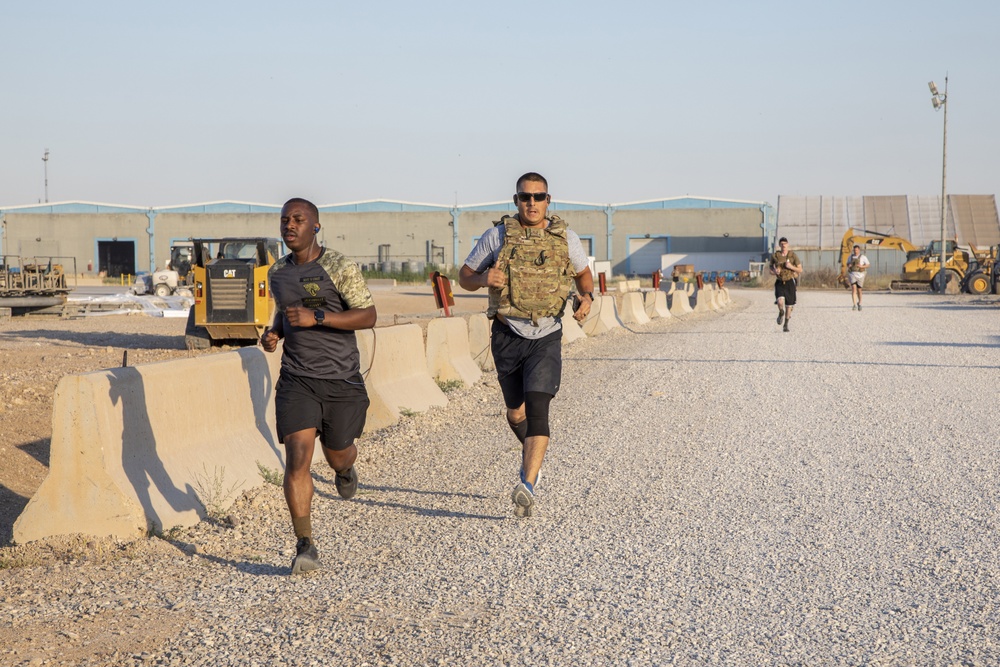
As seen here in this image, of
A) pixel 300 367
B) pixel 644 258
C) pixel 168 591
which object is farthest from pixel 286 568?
pixel 644 258

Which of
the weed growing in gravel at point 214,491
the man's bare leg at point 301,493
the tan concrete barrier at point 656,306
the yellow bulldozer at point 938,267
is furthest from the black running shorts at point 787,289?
the yellow bulldozer at point 938,267

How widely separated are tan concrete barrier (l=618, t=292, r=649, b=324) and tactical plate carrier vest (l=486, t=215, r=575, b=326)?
2048 centimetres

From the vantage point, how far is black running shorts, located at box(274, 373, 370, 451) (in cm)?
563

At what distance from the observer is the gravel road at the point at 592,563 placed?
426 cm

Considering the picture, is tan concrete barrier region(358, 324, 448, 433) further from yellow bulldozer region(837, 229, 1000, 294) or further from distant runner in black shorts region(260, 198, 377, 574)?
yellow bulldozer region(837, 229, 1000, 294)

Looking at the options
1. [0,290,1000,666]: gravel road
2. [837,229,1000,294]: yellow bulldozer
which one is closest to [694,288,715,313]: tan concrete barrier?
[837,229,1000,294]: yellow bulldozer

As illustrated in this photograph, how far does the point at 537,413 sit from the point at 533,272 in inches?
32.6

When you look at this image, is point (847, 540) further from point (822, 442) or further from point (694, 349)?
point (694, 349)

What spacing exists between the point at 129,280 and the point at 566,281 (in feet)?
212

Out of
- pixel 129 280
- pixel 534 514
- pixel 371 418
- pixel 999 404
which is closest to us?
pixel 534 514

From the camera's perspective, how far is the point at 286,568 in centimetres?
548

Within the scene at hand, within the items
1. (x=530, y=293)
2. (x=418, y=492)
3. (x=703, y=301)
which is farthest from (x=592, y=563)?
(x=703, y=301)

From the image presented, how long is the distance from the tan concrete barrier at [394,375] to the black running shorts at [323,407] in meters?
3.56

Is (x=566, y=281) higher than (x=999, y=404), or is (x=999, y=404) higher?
(x=566, y=281)
